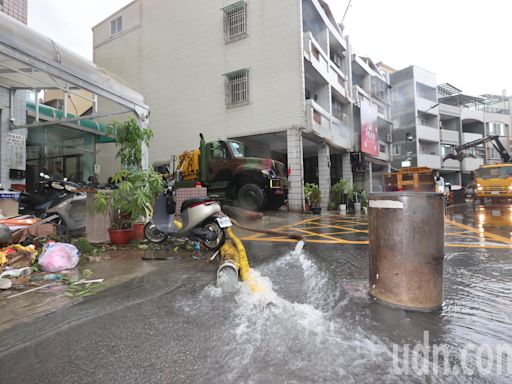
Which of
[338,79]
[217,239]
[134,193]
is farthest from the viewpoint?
[338,79]

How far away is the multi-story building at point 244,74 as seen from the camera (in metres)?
11.3

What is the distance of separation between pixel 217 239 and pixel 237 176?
187 inches

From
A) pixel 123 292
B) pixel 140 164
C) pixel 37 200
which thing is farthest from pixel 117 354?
pixel 37 200

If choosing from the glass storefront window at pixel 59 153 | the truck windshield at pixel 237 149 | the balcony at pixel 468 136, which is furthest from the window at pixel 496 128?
the glass storefront window at pixel 59 153

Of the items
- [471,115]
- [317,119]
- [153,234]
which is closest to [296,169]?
[317,119]

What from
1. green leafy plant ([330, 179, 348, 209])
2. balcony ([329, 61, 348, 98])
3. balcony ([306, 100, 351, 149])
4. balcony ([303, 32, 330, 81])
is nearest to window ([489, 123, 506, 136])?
balcony ([329, 61, 348, 98])

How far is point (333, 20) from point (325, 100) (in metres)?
6.10

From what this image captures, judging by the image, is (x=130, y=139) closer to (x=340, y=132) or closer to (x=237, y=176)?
(x=237, y=176)

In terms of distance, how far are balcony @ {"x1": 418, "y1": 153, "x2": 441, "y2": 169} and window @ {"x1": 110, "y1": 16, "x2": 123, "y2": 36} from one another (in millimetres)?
28905

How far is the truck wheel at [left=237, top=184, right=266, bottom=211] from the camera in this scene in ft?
27.2

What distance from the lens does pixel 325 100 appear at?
1430cm

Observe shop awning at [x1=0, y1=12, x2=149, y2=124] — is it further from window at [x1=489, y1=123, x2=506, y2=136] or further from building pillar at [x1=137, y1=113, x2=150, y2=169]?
window at [x1=489, y1=123, x2=506, y2=136]

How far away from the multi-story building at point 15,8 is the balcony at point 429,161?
104ft

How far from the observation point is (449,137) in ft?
99.6
